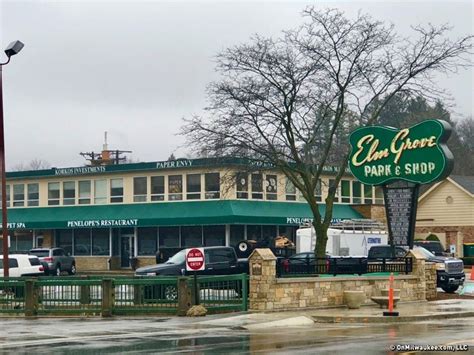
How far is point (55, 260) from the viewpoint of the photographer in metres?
52.6

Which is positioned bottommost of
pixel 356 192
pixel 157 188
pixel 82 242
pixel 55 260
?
pixel 55 260

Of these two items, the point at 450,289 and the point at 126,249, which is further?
the point at 126,249

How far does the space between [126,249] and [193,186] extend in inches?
266

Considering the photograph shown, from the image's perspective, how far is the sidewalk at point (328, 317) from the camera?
23.0 metres

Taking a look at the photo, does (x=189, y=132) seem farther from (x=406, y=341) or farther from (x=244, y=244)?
(x=406, y=341)

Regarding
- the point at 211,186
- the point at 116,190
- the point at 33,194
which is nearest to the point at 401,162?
the point at 211,186

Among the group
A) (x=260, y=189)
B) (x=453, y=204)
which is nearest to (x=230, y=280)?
(x=260, y=189)

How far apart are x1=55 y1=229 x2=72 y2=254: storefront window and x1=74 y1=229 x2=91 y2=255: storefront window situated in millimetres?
429

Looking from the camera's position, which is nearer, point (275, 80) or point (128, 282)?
point (128, 282)

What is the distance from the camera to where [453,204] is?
61062 mm

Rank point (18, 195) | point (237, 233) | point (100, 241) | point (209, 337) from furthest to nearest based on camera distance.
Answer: point (18, 195) → point (100, 241) → point (237, 233) → point (209, 337)

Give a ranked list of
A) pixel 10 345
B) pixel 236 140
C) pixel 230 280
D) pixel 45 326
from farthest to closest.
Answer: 1. pixel 236 140
2. pixel 230 280
3. pixel 45 326
4. pixel 10 345

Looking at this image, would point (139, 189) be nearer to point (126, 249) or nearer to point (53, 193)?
point (126, 249)

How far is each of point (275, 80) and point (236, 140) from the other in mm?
3100
